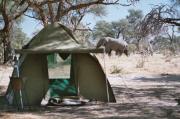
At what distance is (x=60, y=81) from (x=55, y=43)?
1352 millimetres

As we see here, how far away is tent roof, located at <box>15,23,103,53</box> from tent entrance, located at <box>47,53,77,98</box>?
25.4 inches

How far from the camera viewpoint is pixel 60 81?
44.4 feet

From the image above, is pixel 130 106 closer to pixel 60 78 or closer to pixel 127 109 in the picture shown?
pixel 127 109

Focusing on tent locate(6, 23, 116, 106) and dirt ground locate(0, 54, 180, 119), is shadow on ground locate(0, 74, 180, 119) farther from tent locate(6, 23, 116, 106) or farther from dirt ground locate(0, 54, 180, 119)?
tent locate(6, 23, 116, 106)

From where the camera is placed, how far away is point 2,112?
1116 cm

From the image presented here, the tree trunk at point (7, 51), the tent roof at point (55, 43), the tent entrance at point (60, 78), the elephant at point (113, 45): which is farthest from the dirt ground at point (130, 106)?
the elephant at point (113, 45)

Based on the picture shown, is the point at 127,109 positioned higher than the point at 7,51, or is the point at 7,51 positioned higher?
the point at 7,51

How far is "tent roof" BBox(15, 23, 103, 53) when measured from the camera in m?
12.1

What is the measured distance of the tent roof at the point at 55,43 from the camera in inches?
477

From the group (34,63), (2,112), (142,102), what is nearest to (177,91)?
(142,102)

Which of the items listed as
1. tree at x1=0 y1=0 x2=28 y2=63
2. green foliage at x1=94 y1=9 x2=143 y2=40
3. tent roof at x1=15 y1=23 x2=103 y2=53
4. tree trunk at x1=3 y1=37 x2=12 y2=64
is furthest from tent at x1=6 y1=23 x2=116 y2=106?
green foliage at x1=94 y1=9 x2=143 y2=40

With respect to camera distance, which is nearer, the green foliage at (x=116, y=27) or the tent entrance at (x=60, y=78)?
the tent entrance at (x=60, y=78)

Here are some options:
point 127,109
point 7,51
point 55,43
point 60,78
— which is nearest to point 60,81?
point 60,78

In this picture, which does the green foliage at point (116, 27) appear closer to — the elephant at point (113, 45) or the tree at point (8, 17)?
the elephant at point (113, 45)
